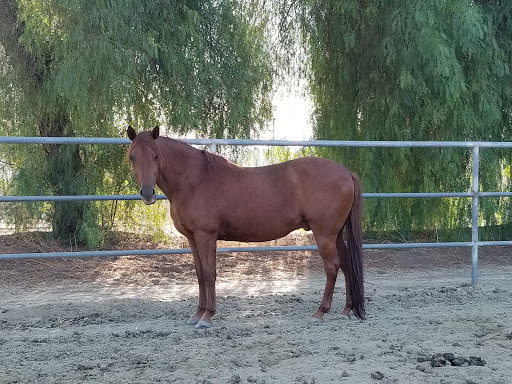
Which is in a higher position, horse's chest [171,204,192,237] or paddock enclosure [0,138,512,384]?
horse's chest [171,204,192,237]

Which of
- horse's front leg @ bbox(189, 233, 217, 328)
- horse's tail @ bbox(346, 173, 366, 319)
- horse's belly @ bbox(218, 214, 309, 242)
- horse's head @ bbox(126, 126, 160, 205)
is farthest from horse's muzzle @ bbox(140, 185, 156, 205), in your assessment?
horse's tail @ bbox(346, 173, 366, 319)

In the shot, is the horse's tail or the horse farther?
the horse's tail

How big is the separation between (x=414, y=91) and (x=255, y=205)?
3.56 metres

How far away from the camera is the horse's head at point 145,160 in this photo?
380 centimetres

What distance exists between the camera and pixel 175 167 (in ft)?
13.5

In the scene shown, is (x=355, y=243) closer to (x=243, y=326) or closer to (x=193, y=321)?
(x=243, y=326)

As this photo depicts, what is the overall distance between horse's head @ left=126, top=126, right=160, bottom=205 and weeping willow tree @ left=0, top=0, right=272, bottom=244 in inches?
103

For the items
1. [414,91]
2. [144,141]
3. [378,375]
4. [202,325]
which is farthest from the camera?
[414,91]

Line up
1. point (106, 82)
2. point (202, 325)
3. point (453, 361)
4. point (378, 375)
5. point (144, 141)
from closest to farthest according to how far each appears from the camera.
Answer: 1. point (378, 375)
2. point (453, 361)
3. point (144, 141)
4. point (202, 325)
5. point (106, 82)

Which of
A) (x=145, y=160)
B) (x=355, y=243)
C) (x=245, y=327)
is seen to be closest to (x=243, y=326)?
(x=245, y=327)

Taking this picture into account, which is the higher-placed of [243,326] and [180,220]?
[180,220]

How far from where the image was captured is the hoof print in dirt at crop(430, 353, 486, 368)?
3.00 meters

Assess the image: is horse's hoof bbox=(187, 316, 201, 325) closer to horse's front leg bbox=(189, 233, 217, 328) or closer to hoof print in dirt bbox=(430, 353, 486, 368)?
horse's front leg bbox=(189, 233, 217, 328)

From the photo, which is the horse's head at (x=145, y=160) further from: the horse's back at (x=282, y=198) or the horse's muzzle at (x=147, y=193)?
the horse's back at (x=282, y=198)
